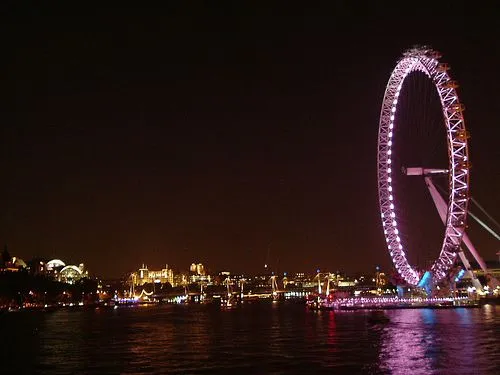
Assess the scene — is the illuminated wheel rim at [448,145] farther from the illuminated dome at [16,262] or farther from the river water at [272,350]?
the illuminated dome at [16,262]

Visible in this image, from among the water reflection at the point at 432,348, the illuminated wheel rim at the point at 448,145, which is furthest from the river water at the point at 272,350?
the illuminated wheel rim at the point at 448,145

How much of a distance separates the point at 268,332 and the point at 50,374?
86.2 ft

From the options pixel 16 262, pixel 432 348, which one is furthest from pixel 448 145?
pixel 16 262

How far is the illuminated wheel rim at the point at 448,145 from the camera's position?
62469mm

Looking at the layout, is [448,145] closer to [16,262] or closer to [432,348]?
[432,348]

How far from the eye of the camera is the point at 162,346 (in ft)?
152

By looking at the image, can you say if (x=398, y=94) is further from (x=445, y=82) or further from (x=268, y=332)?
(x=268, y=332)

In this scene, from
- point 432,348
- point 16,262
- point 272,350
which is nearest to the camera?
point 432,348

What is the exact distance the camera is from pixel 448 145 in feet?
211

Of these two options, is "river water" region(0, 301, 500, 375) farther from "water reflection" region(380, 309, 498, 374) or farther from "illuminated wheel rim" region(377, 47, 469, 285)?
"illuminated wheel rim" region(377, 47, 469, 285)

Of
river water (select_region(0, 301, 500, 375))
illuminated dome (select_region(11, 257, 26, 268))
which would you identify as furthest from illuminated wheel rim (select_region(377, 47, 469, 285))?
illuminated dome (select_region(11, 257, 26, 268))

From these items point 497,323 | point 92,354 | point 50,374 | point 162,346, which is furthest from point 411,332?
point 50,374

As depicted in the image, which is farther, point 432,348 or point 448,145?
point 448,145

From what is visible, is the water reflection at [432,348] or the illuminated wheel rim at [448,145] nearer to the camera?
the water reflection at [432,348]
